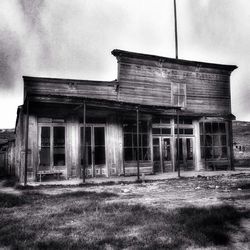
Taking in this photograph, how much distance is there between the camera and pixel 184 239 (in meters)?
4.23

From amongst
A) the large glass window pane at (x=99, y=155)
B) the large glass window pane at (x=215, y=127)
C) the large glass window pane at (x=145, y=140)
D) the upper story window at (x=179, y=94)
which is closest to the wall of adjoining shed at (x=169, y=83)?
the upper story window at (x=179, y=94)

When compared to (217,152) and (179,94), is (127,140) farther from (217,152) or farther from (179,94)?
(217,152)

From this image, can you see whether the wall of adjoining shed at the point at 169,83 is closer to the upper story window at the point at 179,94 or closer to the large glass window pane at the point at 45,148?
the upper story window at the point at 179,94

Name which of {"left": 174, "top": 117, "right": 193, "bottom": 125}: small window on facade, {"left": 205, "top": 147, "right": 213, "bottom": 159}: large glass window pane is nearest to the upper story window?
{"left": 174, "top": 117, "right": 193, "bottom": 125}: small window on facade

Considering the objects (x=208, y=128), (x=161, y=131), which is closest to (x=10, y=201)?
(x=161, y=131)

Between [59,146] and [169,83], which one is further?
[169,83]

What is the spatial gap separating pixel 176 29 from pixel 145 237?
2101 cm

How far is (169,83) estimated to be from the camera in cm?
1800

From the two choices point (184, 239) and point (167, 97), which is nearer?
point (184, 239)

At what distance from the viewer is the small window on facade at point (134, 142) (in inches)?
619

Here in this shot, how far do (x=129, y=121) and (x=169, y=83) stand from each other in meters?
3.89

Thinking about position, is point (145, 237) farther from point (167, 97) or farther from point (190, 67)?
point (190, 67)

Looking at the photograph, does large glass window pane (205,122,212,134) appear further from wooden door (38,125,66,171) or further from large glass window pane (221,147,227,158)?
wooden door (38,125,66,171)

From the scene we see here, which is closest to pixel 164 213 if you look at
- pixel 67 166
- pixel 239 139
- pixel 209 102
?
pixel 67 166
